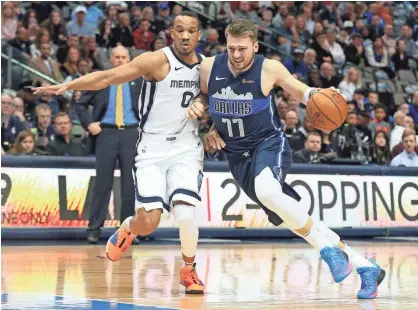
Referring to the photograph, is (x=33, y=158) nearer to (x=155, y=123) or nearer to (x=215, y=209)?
(x=215, y=209)

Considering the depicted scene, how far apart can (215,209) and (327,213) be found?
1.73 metres

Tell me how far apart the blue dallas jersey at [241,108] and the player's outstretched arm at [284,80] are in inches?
3.0

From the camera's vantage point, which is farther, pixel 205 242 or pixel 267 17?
pixel 267 17

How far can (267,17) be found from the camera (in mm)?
21844

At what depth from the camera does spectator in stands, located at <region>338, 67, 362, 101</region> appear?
20234mm

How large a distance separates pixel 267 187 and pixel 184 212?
0.71 meters

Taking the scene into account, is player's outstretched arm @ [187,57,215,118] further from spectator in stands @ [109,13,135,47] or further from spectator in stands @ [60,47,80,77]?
spectator in stands @ [109,13,135,47]

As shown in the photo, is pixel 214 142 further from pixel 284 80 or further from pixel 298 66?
pixel 298 66

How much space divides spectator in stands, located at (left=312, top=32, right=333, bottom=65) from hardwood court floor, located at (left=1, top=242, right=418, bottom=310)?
29.6 ft

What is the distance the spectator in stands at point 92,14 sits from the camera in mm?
19344

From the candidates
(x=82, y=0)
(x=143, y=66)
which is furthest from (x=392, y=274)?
(x=82, y=0)

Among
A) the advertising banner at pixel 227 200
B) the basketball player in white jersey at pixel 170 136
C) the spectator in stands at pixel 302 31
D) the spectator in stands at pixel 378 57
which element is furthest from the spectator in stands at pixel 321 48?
the basketball player in white jersey at pixel 170 136

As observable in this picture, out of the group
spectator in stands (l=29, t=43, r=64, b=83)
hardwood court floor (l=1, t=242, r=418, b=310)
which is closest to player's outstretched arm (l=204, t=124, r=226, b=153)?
hardwood court floor (l=1, t=242, r=418, b=310)

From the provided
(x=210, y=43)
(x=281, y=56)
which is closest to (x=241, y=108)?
(x=210, y=43)
